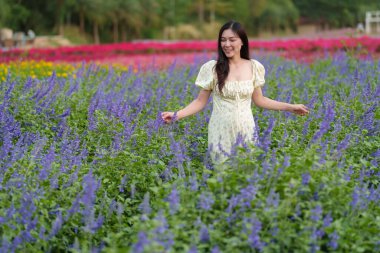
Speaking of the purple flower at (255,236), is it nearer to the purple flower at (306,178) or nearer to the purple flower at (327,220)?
the purple flower at (327,220)

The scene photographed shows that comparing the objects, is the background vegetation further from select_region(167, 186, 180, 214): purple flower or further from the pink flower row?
select_region(167, 186, 180, 214): purple flower

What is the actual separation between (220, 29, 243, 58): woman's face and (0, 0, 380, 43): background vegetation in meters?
18.1

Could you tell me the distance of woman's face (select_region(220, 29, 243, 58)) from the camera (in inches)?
150

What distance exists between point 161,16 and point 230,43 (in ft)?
117

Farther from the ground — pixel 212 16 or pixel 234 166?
pixel 212 16

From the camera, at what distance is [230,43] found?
382 centimetres

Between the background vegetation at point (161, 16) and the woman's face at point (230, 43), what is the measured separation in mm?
18120

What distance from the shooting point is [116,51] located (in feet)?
53.7

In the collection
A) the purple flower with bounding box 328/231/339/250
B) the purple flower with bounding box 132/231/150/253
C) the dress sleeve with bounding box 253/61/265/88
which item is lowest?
the purple flower with bounding box 328/231/339/250

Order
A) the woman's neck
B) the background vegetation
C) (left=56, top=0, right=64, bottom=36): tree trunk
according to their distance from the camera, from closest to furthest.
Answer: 1. the woman's neck
2. (left=56, top=0, right=64, bottom=36): tree trunk
3. the background vegetation

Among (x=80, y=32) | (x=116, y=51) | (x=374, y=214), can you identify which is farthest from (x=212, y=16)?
(x=374, y=214)

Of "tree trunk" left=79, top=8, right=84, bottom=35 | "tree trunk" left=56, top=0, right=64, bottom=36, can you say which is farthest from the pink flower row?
"tree trunk" left=79, top=8, right=84, bottom=35

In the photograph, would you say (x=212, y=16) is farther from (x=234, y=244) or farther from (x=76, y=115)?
(x=234, y=244)

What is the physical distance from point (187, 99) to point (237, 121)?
2.33 meters
